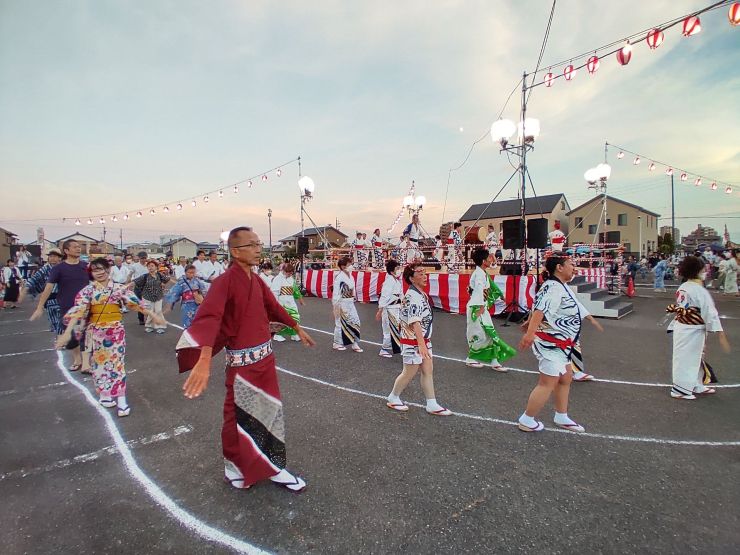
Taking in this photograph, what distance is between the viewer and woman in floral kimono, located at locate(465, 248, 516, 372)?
19.0 ft

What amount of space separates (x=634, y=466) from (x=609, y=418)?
1004 mm

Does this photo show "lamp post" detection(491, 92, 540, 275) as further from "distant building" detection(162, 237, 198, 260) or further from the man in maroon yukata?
"distant building" detection(162, 237, 198, 260)

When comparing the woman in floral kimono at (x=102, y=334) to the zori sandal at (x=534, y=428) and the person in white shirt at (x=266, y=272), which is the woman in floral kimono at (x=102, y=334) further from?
the zori sandal at (x=534, y=428)

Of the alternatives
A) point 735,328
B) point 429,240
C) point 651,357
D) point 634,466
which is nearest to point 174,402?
point 634,466

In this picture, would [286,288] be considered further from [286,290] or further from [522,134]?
[522,134]

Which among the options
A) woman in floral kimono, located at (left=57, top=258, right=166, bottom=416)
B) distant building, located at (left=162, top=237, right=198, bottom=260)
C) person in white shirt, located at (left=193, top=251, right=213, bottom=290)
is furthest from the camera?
distant building, located at (left=162, top=237, right=198, bottom=260)

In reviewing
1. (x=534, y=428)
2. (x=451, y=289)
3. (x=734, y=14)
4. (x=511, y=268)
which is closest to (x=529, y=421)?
(x=534, y=428)

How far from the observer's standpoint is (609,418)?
4.00 meters

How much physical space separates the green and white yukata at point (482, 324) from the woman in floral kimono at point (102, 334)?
491 centimetres

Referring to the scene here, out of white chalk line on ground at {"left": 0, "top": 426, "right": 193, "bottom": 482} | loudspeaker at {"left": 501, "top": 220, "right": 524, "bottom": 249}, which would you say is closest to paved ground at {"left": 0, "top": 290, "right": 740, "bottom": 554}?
white chalk line on ground at {"left": 0, "top": 426, "right": 193, "bottom": 482}

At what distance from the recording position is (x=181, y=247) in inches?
2827

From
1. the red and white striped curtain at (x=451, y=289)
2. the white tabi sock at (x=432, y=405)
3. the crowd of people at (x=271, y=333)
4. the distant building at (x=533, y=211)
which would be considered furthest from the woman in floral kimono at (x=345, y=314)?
the distant building at (x=533, y=211)

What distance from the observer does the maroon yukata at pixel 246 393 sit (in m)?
2.75

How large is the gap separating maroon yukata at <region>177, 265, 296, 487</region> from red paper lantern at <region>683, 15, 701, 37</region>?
8.53 m
